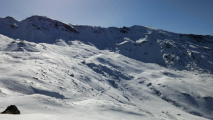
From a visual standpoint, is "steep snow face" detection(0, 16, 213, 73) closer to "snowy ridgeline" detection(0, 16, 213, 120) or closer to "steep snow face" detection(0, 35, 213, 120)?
"snowy ridgeline" detection(0, 16, 213, 120)

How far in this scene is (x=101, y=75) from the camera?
30266 millimetres

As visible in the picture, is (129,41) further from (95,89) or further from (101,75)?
(95,89)

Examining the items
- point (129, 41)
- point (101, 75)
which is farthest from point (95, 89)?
point (129, 41)

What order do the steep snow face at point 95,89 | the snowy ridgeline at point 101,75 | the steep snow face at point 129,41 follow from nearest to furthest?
the steep snow face at point 95,89, the snowy ridgeline at point 101,75, the steep snow face at point 129,41

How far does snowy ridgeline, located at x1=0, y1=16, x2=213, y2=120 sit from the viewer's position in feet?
47.6

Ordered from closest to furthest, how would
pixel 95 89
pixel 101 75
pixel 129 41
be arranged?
pixel 95 89 → pixel 101 75 → pixel 129 41

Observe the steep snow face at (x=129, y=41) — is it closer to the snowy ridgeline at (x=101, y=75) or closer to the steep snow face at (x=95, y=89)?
the snowy ridgeline at (x=101, y=75)

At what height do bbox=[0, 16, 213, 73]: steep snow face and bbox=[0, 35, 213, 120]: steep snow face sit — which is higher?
bbox=[0, 16, 213, 73]: steep snow face

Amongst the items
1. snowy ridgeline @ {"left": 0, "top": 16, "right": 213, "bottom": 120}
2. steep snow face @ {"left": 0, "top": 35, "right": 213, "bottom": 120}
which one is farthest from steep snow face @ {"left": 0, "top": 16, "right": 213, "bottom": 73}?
steep snow face @ {"left": 0, "top": 35, "right": 213, "bottom": 120}

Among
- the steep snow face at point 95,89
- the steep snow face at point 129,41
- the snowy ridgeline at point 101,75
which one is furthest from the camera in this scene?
the steep snow face at point 129,41

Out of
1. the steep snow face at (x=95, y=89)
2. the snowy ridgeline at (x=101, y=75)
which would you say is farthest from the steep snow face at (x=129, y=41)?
the steep snow face at (x=95, y=89)

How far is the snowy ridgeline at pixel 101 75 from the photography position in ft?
47.6

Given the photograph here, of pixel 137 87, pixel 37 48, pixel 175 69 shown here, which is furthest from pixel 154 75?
pixel 37 48

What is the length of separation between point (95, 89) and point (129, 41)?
3694cm
